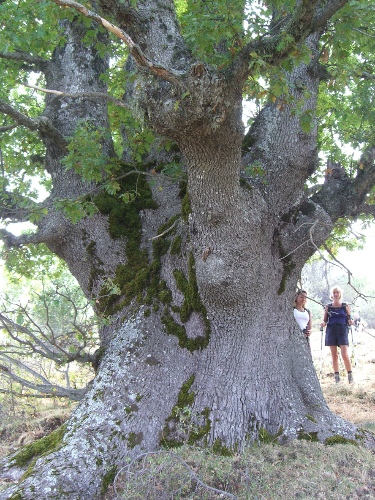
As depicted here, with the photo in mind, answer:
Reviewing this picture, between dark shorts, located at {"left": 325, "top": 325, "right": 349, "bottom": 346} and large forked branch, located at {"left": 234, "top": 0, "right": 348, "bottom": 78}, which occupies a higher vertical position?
large forked branch, located at {"left": 234, "top": 0, "right": 348, "bottom": 78}

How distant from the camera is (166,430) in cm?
433

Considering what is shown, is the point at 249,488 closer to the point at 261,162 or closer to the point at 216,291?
the point at 216,291

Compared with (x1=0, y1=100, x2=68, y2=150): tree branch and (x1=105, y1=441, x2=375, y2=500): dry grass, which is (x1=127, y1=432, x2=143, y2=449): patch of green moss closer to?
(x1=105, y1=441, x2=375, y2=500): dry grass

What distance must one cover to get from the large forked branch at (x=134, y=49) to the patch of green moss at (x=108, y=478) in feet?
10.3

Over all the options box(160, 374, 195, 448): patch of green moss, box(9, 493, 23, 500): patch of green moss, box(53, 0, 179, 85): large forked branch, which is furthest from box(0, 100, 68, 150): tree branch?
box(9, 493, 23, 500): patch of green moss

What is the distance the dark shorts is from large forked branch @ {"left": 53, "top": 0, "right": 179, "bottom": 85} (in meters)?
5.65

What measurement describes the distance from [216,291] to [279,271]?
911 mm

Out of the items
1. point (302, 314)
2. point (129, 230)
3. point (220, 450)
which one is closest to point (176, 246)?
point (129, 230)

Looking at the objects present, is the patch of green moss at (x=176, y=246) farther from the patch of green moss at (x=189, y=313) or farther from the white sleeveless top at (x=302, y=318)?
the white sleeveless top at (x=302, y=318)

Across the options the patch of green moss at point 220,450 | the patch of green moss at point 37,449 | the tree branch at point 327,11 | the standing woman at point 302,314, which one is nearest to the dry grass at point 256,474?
the patch of green moss at point 220,450

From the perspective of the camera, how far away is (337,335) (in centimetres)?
778

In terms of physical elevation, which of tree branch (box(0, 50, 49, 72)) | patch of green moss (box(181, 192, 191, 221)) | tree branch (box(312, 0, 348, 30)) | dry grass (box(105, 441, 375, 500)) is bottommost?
dry grass (box(105, 441, 375, 500))

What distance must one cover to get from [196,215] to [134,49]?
161 centimetres

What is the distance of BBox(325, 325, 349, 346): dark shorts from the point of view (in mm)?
7706
